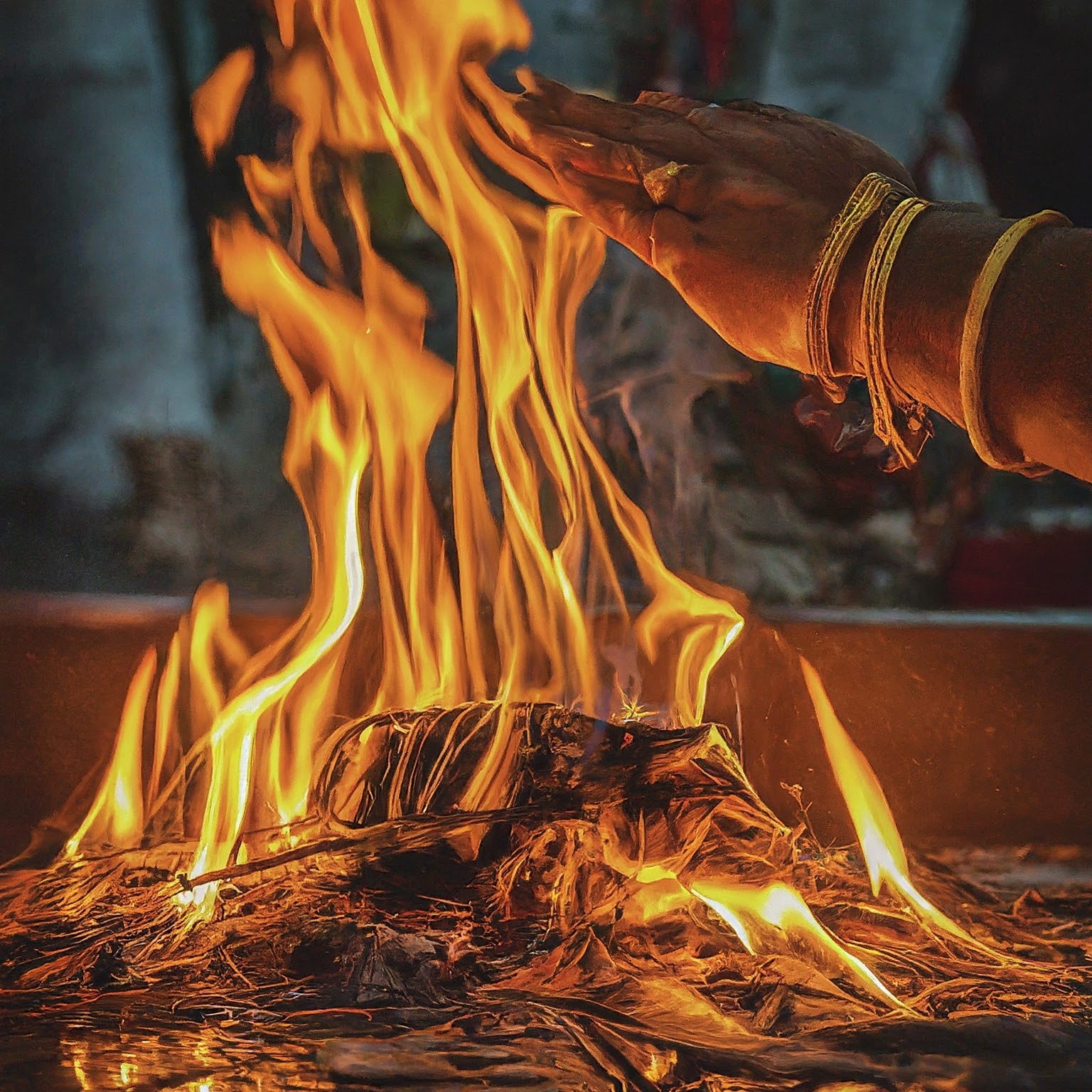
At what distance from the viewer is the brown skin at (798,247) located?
52.4 inches

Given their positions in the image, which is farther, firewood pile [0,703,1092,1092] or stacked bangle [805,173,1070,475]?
firewood pile [0,703,1092,1092]

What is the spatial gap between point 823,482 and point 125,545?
96.0 inches

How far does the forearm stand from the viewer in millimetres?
1301

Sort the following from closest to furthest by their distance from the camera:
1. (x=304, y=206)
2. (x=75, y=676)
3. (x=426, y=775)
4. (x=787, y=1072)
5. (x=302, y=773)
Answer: (x=787, y=1072)
(x=426, y=775)
(x=302, y=773)
(x=75, y=676)
(x=304, y=206)

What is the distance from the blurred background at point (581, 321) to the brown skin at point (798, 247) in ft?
5.55

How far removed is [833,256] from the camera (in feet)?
5.03

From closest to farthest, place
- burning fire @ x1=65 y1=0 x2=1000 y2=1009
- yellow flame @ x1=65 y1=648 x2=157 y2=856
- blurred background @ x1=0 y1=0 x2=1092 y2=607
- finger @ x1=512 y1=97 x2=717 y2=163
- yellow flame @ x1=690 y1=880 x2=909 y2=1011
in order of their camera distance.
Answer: finger @ x1=512 y1=97 x2=717 y2=163, yellow flame @ x1=690 y1=880 x2=909 y2=1011, burning fire @ x1=65 y1=0 x2=1000 y2=1009, yellow flame @ x1=65 y1=648 x2=157 y2=856, blurred background @ x1=0 y1=0 x2=1092 y2=607

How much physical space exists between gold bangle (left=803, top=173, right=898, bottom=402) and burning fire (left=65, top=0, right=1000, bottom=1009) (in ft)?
3.71

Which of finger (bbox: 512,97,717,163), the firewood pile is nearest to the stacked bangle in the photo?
finger (bbox: 512,97,717,163)

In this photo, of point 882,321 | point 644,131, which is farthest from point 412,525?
point 882,321

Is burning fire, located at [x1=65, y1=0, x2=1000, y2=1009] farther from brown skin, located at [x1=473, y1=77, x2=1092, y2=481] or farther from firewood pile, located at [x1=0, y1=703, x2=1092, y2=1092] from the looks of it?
brown skin, located at [x1=473, y1=77, x2=1092, y2=481]

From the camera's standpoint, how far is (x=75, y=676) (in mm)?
2775

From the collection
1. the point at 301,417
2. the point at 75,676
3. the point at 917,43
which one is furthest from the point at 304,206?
the point at 917,43

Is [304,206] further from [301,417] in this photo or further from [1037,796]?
[1037,796]
